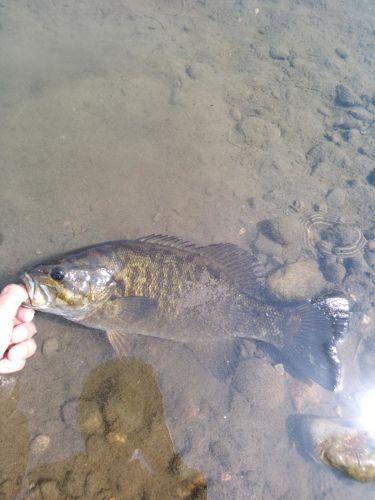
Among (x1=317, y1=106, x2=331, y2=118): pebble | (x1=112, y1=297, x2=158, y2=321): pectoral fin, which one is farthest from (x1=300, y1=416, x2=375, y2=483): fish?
(x1=317, y1=106, x2=331, y2=118): pebble

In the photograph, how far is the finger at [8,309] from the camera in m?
3.06

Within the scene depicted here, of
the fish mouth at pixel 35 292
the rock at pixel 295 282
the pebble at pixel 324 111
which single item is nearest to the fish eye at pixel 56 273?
the fish mouth at pixel 35 292

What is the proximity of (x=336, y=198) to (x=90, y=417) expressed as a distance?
18.4ft

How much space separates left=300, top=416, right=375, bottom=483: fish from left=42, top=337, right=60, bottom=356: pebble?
10.8 feet

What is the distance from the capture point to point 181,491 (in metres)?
3.42

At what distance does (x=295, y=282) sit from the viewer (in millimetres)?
5145

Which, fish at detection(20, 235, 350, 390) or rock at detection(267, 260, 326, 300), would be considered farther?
rock at detection(267, 260, 326, 300)

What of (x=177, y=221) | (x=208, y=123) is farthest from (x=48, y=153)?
(x=208, y=123)

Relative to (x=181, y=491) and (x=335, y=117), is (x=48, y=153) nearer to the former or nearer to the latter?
(x=181, y=491)

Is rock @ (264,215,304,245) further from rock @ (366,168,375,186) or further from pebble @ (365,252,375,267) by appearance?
rock @ (366,168,375,186)

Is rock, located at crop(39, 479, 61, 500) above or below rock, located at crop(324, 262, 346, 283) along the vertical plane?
below

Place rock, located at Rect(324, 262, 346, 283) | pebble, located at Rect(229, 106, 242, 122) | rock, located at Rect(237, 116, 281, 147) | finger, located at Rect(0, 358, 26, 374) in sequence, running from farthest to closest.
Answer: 1. pebble, located at Rect(229, 106, 242, 122)
2. rock, located at Rect(237, 116, 281, 147)
3. rock, located at Rect(324, 262, 346, 283)
4. finger, located at Rect(0, 358, 26, 374)

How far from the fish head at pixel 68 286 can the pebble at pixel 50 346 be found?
0.46m

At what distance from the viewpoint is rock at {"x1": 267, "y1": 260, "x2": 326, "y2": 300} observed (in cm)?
510
